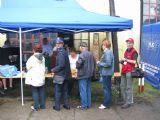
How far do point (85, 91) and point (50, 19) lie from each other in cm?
213

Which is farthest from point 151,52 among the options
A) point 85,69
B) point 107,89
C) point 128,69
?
point 85,69

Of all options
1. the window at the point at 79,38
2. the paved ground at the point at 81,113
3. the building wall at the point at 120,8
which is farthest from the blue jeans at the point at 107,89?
the building wall at the point at 120,8

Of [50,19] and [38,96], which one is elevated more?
[50,19]

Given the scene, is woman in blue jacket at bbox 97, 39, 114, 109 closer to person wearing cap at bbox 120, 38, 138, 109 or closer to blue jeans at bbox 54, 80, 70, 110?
person wearing cap at bbox 120, 38, 138, 109

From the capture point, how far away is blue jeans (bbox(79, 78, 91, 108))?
Answer: 9.83 metres

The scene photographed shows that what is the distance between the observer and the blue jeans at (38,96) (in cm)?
975

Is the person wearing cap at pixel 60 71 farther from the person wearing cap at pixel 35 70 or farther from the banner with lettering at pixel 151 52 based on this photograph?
the banner with lettering at pixel 151 52

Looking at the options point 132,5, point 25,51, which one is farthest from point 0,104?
point 132,5

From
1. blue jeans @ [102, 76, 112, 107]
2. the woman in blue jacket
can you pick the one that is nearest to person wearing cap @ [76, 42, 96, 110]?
the woman in blue jacket

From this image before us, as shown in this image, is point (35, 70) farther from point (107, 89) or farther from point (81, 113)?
point (107, 89)

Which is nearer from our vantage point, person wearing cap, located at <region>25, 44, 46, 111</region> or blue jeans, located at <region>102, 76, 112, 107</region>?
person wearing cap, located at <region>25, 44, 46, 111</region>

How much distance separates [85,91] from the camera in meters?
9.88

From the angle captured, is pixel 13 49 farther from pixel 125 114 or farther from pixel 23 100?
pixel 125 114

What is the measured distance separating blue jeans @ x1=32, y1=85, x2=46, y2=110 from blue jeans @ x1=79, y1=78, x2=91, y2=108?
0.98 meters
